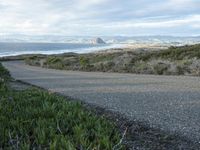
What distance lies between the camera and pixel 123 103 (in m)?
13.5

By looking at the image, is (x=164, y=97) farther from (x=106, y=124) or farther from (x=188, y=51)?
(x=188, y=51)

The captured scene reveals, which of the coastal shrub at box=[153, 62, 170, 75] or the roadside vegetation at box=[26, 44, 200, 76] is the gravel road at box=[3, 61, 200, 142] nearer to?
the roadside vegetation at box=[26, 44, 200, 76]

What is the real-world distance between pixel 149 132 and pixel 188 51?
27.5 meters

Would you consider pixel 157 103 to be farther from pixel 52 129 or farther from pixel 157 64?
pixel 157 64

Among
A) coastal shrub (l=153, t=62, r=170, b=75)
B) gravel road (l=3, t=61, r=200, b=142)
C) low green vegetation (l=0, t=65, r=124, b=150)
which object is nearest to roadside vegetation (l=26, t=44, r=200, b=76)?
coastal shrub (l=153, t=62, r=170, b=75)

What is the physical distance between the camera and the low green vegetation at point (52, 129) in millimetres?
6672

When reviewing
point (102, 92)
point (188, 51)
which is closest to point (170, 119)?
point (102, 92)


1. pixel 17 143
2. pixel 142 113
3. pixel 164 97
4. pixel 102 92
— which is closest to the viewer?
pixel 17 143

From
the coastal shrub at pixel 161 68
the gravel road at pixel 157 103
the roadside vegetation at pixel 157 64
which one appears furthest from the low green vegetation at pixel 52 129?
the coastal shrub at pixel 161 68

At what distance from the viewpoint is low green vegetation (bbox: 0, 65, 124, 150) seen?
21.9 ft

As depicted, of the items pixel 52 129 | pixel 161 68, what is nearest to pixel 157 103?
pixel 52 129

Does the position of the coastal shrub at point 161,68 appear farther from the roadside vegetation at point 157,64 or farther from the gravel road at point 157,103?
the gravel road at point 157,103

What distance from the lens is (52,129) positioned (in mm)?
7426

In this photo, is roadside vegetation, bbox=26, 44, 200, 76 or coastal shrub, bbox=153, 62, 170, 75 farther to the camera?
coastal shrub, bbox=153, 62, 170, 75
